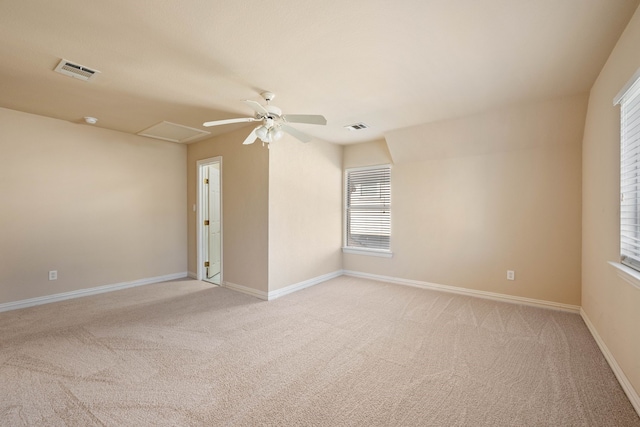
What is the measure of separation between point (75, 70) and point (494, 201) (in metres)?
5.01

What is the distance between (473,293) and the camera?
4.07 meters

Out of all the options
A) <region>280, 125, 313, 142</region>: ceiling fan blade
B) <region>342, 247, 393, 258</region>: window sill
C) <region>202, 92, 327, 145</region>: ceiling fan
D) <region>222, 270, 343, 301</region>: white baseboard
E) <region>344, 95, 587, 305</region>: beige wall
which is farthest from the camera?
<region>342, 247, 393, 258</region>: window sill

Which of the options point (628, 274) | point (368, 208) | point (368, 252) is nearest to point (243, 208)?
point (368, 208)

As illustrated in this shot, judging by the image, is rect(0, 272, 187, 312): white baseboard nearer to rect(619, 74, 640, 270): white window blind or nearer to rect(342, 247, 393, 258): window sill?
rect(342, 247, 393, 258): window sill

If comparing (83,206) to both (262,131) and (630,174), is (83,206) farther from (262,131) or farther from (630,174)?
(630,174)

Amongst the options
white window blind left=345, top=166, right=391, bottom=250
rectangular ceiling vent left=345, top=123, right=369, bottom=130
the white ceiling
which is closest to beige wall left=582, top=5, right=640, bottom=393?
the white ceiling

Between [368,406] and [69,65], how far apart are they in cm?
Result: 360

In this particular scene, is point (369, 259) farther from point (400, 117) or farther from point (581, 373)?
point (581, 373)

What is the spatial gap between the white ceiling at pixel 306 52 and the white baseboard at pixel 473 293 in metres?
2.52

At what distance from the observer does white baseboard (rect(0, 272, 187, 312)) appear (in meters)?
3.54

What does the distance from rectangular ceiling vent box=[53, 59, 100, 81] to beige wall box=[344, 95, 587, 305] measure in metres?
3.74

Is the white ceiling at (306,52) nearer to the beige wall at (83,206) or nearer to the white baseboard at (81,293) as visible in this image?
the beige wall at (83,206)

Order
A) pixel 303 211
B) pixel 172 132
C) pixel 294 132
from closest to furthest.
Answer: pixel 294 132 < pixel 172 132 < pixel 303 211

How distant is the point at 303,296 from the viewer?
4.07 metres
